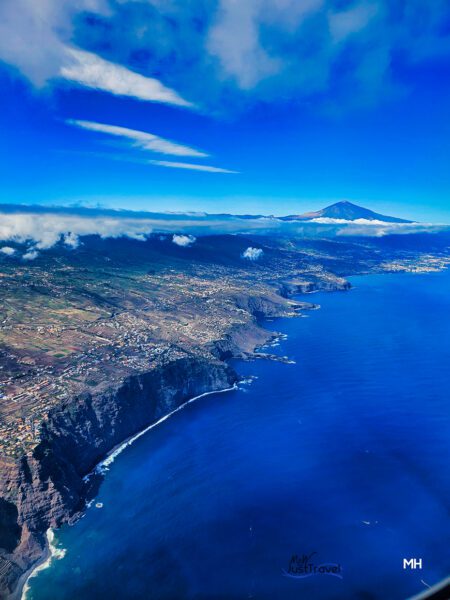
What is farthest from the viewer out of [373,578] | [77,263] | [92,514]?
[77,263]

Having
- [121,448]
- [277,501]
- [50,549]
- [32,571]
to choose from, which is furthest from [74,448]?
[277,501]

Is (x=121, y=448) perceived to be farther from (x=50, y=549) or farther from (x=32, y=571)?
(x=32, y=571)

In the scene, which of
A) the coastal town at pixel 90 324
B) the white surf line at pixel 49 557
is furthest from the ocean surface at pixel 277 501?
the coastal town at pixel 90 324

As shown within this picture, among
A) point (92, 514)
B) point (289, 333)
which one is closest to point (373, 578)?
point (92, 514)

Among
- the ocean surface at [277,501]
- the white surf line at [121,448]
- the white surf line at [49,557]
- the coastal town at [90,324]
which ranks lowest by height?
the white surf line at [121,448]

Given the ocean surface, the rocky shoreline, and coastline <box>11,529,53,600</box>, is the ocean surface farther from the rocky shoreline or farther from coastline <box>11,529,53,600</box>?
the rocky shoreline

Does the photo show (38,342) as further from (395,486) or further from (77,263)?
(77,263)

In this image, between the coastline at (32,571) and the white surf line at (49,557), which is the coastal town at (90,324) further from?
the coastline at (32,571)
